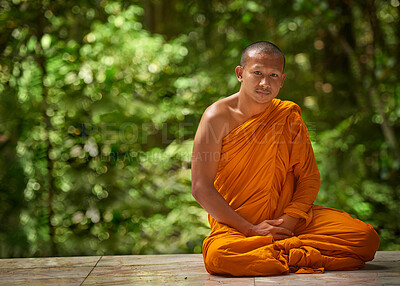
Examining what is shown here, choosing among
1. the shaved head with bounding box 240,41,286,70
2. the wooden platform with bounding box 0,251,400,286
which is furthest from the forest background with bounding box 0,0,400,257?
the shaved head with bounding box 240,41,286,70

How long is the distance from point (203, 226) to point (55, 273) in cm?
144

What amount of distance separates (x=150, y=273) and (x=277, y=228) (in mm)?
672

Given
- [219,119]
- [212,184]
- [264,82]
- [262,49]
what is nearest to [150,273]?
[212,184]

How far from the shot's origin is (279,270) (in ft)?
8.59

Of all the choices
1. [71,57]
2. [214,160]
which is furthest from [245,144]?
[71,57]

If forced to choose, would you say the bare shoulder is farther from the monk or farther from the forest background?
the forest background

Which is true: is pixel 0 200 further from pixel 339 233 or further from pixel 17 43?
pixel 339 233

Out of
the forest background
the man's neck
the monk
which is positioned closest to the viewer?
the monk

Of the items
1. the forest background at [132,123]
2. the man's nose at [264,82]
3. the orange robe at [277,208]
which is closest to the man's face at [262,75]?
the man's nose at [264,82]

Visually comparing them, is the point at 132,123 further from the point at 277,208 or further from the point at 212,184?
the point at 277,208

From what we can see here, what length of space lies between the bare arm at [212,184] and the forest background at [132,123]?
131cm

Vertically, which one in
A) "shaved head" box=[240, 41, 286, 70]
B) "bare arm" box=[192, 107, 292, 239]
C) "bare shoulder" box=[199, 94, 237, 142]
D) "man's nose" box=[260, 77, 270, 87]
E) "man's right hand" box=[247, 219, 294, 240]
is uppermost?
"shaved head" box=[240, 41, 286, 70]

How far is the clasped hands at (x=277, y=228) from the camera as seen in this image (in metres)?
2.75

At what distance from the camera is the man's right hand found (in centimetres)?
274
